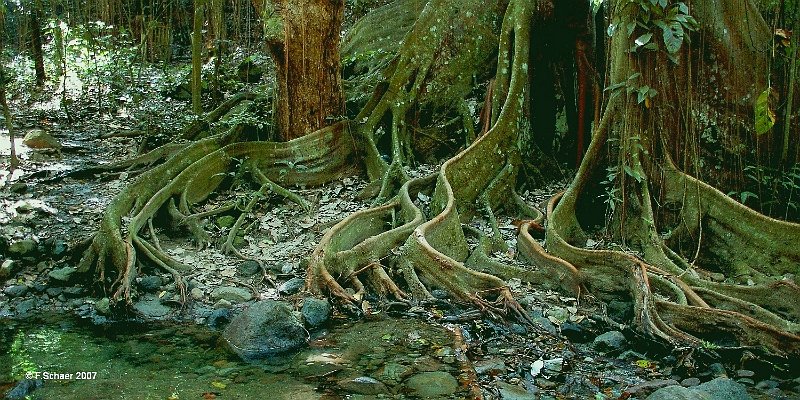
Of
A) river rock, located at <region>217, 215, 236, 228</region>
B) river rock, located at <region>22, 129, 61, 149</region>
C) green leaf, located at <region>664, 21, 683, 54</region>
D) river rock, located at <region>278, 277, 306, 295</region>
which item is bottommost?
river rock, located at <region>278, 277, 306, 295</region>

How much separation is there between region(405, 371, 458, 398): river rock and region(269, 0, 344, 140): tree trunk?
4901mm

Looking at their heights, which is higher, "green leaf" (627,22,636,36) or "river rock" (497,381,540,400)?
"green leaf" (627,22,636,36)

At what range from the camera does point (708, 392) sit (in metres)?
3.84

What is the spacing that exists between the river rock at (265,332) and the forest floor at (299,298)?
1.03ft

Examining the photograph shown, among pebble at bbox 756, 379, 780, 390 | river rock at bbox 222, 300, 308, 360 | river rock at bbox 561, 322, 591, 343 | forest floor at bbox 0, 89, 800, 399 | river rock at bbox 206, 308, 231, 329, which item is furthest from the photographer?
river rock at bbox 206, 308, 231, 329

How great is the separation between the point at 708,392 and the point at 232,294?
3.99 m

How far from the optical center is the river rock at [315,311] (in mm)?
5434

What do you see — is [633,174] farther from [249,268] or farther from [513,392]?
[249,268]

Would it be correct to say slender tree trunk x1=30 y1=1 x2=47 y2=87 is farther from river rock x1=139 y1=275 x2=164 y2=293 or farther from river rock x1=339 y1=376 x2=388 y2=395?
river rock x1=339 y1=376 x2=388 y2=395

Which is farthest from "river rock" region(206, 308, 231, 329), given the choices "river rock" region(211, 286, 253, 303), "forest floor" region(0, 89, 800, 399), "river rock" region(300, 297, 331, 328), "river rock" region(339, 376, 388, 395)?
"river rock" region(339, 376, 388, 395)

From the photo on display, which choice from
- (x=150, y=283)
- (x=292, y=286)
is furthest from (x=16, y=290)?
(x=292, y=286)

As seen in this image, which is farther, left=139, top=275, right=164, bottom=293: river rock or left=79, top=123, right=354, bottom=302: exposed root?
left=79, top=123, right=354, bottom=302: exposed root

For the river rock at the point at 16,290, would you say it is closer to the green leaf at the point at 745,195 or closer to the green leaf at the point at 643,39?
the green leaf at the point at 643,39

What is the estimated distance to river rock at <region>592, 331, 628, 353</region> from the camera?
4949 millimetres
